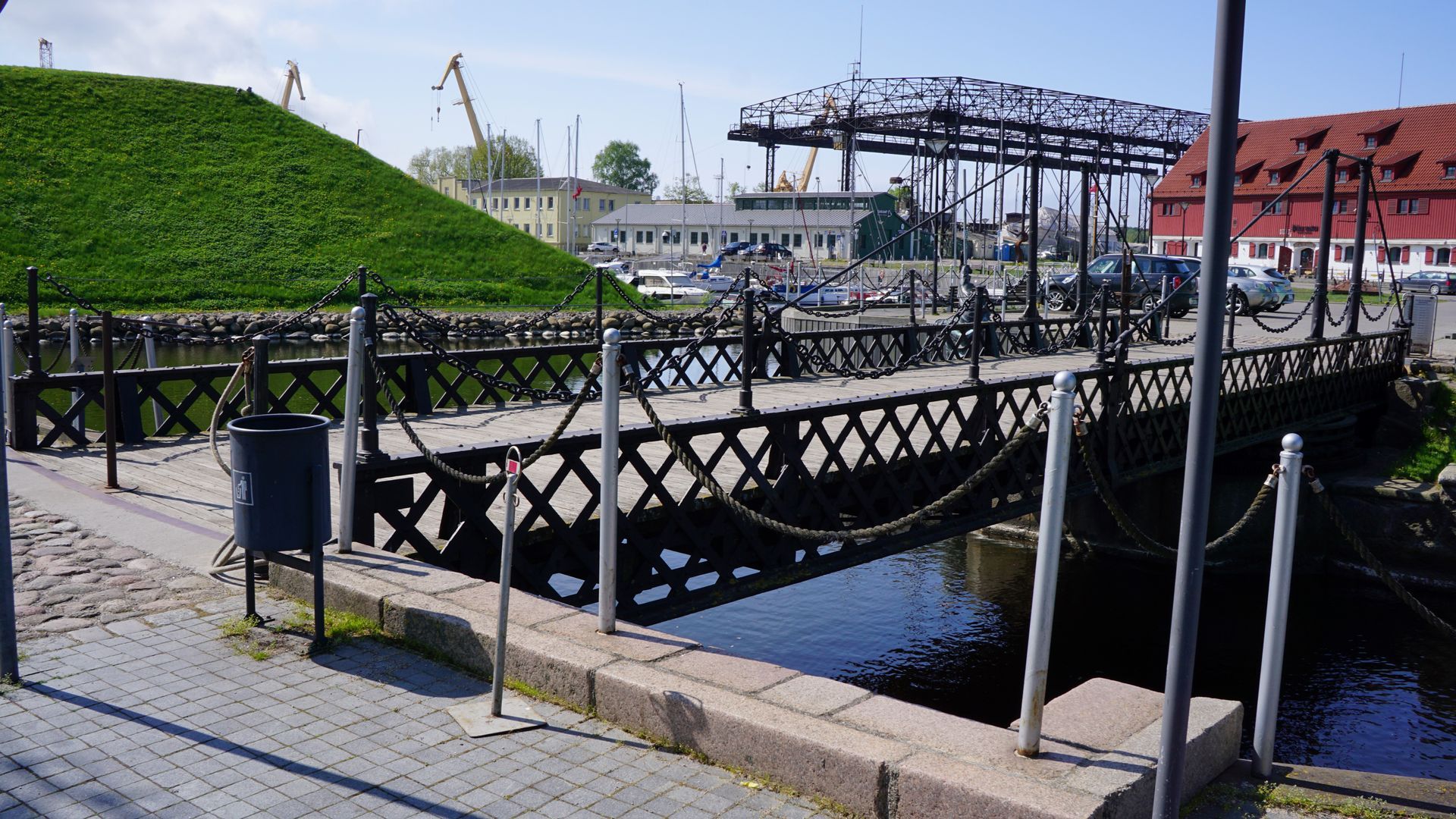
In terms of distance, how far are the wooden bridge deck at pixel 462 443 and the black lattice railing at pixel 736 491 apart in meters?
0.37

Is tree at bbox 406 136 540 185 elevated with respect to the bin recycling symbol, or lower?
elevated

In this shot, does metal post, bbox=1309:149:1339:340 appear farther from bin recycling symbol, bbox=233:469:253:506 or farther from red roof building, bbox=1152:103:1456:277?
red roof building, bbox=1152:103:1456:277

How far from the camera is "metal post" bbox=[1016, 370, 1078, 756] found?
418 cm

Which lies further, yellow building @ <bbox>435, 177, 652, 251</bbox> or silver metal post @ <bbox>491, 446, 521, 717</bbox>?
yellow building @ <bbox>435, 177, 652, 251</bbox>

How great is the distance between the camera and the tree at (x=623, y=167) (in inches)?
6147

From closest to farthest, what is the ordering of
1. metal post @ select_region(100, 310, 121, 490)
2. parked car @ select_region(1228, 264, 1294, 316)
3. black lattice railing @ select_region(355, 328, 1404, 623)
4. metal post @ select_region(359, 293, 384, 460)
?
1. metal post @ select_region(359, 293, 384, 460)
2. black lattice railing @ select_region(355, 328, 1404, 623)
3. metal post @ select_region(100, 310, 121, 490)
4. parked car @ select_region(1228, 264, 1294, 316)

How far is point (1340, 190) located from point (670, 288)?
38509mm

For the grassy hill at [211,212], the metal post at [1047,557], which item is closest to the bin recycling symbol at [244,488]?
the metal post at [1047,557]

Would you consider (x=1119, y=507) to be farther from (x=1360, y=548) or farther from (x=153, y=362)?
(x=153, y=362)

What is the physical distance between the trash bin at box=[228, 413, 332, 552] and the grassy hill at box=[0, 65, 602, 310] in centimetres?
4300

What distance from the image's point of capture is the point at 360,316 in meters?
6.94

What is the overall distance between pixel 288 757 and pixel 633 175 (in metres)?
156

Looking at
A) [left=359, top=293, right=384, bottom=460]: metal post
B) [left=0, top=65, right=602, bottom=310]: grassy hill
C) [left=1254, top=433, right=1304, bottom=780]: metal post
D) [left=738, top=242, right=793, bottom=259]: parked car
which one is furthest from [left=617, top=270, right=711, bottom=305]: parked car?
[left=1254, top=433, right=1304, bottom=780]: metal post

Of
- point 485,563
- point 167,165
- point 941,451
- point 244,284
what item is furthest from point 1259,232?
point 485,563
